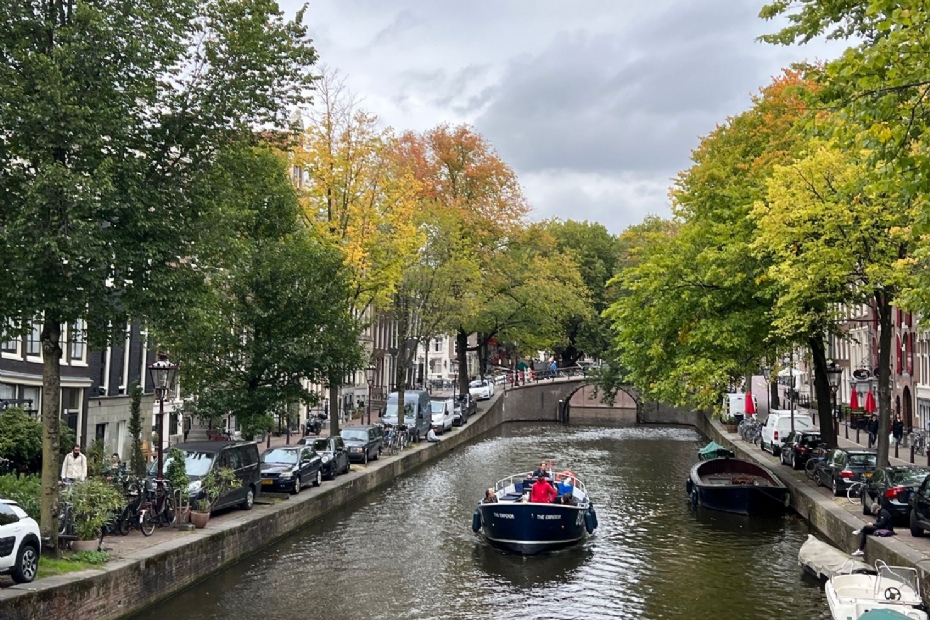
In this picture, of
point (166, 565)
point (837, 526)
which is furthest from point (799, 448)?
point (166, 565)

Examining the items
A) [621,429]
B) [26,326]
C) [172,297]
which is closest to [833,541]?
[172,297]

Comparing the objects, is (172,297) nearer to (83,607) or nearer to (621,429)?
(83,607)

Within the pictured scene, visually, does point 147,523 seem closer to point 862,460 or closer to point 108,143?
point 108,143

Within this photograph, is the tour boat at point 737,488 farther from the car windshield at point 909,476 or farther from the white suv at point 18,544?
the white suv at point 18,544

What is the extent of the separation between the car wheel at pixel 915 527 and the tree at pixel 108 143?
16.2 m

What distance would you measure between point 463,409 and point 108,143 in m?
47.8

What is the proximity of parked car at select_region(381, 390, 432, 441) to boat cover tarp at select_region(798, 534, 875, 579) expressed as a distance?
30420 mm

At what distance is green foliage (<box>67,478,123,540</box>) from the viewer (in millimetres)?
18016

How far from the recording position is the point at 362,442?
40.2 meters

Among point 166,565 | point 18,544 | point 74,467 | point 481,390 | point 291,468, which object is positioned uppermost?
point 481,390

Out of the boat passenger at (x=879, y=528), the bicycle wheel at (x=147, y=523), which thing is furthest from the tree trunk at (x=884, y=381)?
the bicycle wheel at (x=147, y=523)

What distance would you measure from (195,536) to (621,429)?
5845 centimetres

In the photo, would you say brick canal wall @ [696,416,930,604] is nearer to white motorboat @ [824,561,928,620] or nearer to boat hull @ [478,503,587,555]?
white motorboat @ [824,561,928,620]

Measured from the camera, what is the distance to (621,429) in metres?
76.3
